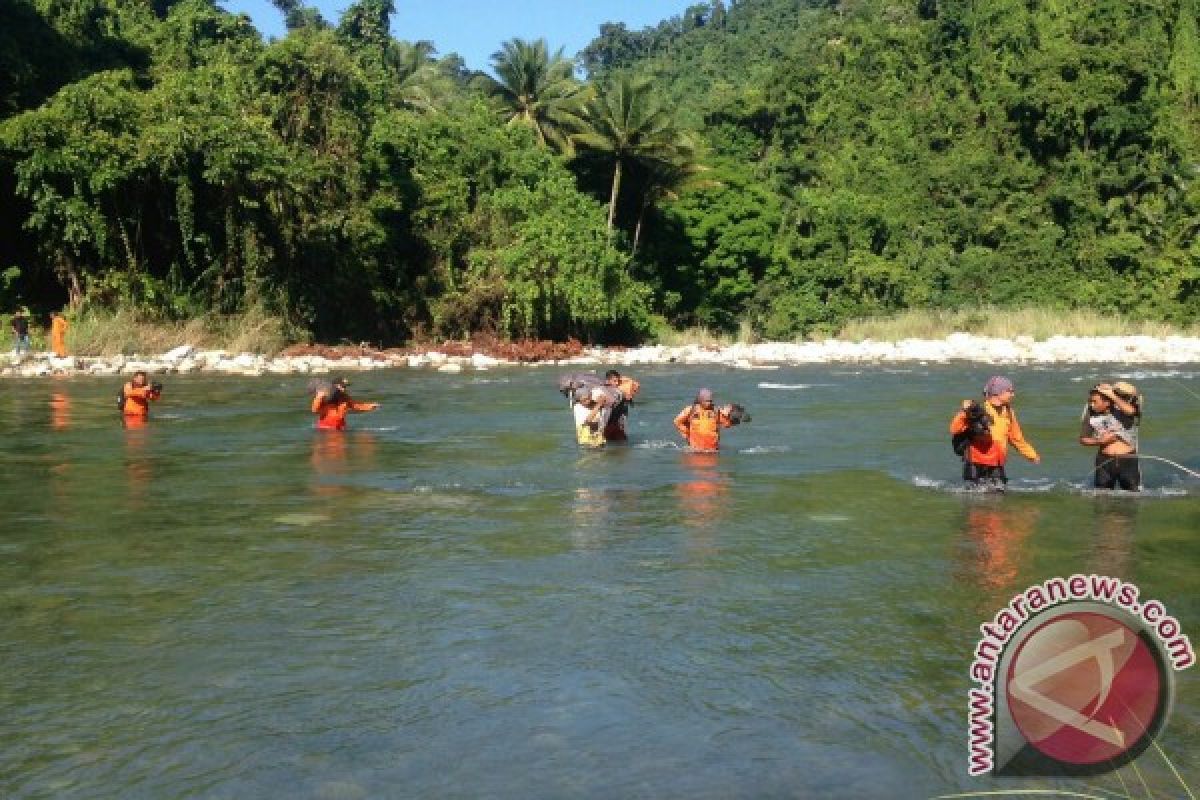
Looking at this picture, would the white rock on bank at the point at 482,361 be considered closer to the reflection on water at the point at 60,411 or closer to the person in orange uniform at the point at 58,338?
the person in orange uniform at the point at 58,338

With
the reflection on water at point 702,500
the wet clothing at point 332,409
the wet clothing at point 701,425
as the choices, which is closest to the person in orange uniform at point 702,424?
the wet clothing at point 701,425

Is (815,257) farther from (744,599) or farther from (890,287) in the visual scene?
(744,599)

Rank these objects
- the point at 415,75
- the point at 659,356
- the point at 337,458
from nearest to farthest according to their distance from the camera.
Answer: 1. the point at 337,458
2. the point at 659,356
3. the point at 415,75

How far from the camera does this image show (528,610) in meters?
7.91

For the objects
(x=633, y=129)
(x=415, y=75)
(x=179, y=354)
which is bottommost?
(x=179, y=354)

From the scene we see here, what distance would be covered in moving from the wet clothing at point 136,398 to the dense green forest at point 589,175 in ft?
50.0

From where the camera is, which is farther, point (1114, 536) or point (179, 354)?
point (179, 354)

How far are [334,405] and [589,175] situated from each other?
31.3 meters

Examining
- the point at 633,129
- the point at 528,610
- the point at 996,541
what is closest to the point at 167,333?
the point at 633,129

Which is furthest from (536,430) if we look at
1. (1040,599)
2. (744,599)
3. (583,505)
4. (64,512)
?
(1040,599)

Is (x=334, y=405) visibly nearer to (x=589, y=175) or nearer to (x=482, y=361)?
(x=482, y=361)

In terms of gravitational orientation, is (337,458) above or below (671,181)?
below

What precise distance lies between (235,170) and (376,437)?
61.0 feet

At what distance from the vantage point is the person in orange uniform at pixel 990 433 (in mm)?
11703
